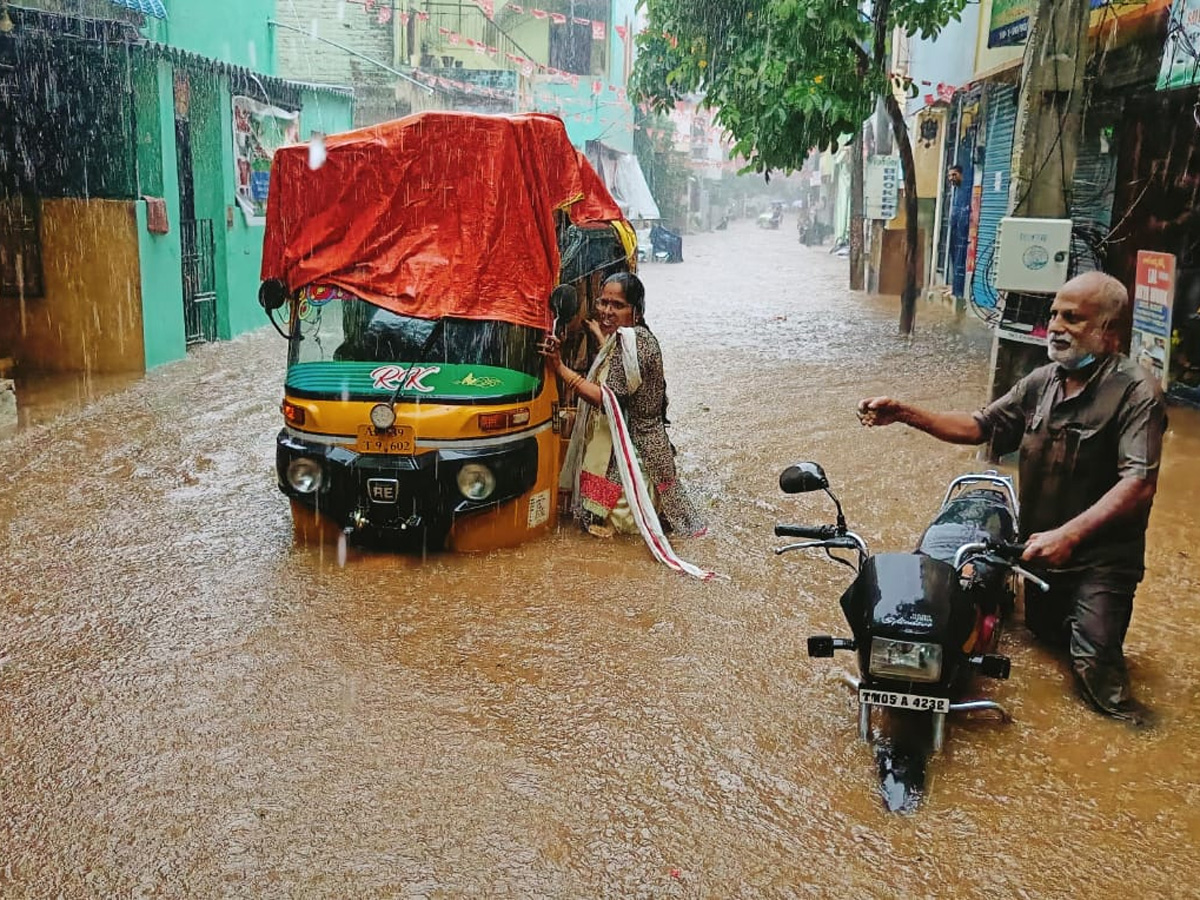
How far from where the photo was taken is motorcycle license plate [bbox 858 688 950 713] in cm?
380

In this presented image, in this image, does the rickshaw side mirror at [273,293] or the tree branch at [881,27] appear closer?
the rickshaw side mirror at [273,293]

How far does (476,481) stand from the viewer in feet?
20.0

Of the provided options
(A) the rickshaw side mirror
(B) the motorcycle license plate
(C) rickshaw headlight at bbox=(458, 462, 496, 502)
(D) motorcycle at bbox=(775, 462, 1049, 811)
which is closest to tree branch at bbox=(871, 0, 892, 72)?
(A) the rickshaw side mirror

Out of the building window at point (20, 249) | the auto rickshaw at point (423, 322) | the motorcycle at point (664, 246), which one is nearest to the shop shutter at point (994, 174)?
the auto rickshaw at point (423, 322)

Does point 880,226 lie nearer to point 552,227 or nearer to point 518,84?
point 518,84

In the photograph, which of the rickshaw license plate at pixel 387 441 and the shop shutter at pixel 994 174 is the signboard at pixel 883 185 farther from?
the rickshaw license plate at pixel 387 441

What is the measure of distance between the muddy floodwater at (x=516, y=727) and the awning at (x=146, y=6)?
6.13 metres

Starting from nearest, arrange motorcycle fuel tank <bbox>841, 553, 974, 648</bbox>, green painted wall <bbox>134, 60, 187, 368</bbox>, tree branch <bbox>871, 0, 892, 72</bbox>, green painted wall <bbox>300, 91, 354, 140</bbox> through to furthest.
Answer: motorcycle fuel tank <bbox>841, 553, 974, 648</bbox> → green painted wall <bbox>134, 60, 187, 368</bbox> → tree branch <bbox>871, 0, 892, 72</bbox> → green painted wall <bbox>300, 91, 354, 140</bbox>

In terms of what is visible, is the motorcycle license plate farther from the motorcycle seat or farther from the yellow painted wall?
the yellow painted wall

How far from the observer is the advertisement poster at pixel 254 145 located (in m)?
16.2

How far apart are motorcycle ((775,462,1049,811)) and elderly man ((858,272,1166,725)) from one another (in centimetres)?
36

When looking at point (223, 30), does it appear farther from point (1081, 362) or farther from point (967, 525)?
point (1081, 362)

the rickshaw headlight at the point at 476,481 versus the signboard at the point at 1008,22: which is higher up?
the signboard at the point at 1008,22

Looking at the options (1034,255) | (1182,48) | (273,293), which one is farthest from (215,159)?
(1182,48)
